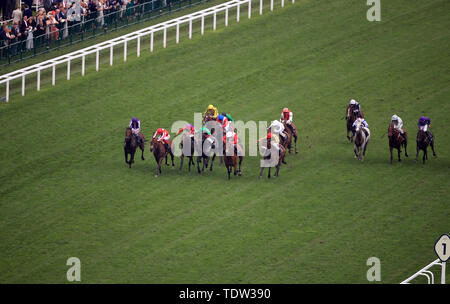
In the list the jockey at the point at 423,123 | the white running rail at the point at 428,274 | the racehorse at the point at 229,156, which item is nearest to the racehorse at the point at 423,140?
the jockey at the point at 423,123

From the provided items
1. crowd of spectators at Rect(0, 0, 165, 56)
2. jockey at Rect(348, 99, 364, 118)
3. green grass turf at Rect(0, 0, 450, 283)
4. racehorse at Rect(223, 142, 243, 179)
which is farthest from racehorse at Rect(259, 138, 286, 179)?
crowd of spectators at Rect(0, 0, 165, 56)

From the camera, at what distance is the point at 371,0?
111 ft

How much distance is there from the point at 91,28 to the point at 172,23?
2.97 metres

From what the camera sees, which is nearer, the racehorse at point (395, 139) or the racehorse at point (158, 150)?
the racehorse at point (158, 150)

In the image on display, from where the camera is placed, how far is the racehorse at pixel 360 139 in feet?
72.2

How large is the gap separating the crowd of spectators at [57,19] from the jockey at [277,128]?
11.4 m

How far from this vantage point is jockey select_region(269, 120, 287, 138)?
854 inches

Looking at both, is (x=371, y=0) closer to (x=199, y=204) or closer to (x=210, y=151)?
(x=210, y=151)

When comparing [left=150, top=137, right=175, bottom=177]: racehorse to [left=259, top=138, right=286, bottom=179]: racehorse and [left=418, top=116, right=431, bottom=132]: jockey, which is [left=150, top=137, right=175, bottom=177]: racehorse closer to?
[left=259, top=138, right=286, bottom=179]: racehorse

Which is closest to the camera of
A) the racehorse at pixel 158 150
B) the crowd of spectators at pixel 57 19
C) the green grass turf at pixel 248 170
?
the green grass turf at pixel 248 170

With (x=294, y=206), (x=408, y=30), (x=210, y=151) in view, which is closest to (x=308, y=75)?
(x=408, y=30)

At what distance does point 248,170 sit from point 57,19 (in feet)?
39.8

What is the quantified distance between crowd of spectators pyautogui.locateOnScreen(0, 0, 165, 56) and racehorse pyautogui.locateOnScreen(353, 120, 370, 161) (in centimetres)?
1286

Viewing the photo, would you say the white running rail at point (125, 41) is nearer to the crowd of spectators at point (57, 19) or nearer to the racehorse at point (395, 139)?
the crowd of spectators at point (57, 19)
